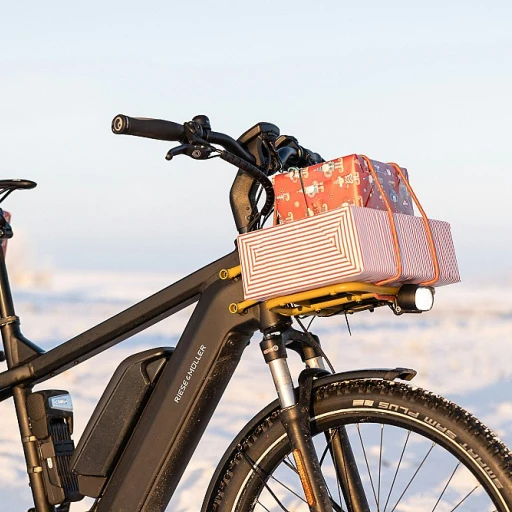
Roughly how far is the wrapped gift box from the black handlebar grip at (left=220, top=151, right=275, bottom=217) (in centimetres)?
6

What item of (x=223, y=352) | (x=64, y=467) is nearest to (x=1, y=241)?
(x=64, y=467)

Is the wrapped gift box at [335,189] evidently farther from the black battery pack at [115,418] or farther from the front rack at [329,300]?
the black battery pack at [115,418]

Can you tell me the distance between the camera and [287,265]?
2.41m

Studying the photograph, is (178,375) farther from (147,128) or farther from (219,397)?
(147,128)

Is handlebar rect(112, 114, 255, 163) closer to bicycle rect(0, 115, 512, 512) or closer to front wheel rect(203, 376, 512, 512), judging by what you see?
bicycle rect(0, 115, 512, 512)

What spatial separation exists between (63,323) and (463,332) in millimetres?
3080

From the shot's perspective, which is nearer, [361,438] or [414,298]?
[414,298]

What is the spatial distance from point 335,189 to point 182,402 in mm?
675

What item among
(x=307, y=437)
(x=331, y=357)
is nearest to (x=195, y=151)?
(x=307, y=437)

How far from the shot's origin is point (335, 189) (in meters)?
2.41

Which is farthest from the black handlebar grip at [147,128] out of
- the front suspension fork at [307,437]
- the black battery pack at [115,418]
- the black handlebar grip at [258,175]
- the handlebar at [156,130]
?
the black battery pack at [115,418]

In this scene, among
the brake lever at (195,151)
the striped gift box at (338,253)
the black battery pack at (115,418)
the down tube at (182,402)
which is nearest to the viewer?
the striped gift box at (338,253)

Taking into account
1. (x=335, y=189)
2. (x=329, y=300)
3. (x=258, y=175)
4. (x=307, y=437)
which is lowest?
(x=307, y=437)

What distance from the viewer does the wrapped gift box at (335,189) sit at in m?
2.39
